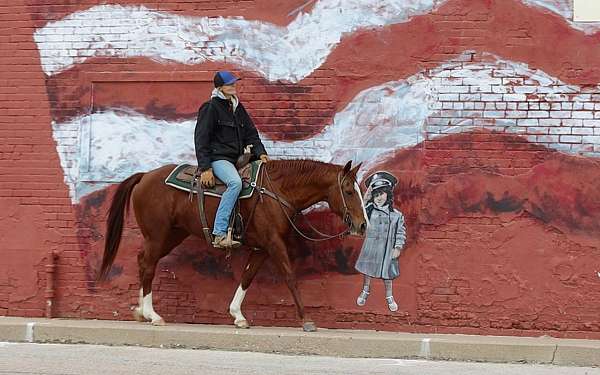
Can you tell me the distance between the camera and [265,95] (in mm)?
10398

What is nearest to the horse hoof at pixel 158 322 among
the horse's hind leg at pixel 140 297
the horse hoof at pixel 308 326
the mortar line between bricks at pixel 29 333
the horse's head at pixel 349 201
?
the horse's hind leg at pixel 140 297

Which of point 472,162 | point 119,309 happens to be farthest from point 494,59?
point 119,309

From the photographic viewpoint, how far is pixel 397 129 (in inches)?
396

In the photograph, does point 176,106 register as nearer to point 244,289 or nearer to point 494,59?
point 244,289

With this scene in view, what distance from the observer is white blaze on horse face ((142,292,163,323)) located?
10.2 m

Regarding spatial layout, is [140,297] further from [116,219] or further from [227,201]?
[227,201]

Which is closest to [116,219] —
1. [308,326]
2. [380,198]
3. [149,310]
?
[149,310]

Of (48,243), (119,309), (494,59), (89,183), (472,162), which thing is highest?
(494,59)

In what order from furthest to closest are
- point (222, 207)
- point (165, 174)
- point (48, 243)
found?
point (48, 243) → point (165, 174) → point (222, 207)

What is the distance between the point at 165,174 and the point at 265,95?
1.48m

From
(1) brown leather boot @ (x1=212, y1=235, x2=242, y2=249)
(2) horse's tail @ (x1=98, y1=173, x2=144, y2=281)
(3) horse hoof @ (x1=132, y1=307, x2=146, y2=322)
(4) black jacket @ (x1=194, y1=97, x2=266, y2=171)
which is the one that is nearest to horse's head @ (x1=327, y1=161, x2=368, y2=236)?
(4) black jacket @ (x1=194, y1=97, x2=266, y2=171)

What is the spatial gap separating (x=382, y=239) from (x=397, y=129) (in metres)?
1.25

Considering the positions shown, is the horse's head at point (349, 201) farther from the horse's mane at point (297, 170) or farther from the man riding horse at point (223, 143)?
the man riding horse at point (223, 143)

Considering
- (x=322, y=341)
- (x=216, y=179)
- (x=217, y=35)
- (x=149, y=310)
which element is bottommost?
→ (x=149, y=310)
